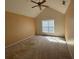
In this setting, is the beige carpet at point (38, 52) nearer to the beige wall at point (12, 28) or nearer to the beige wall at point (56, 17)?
the beige wall at point (12, 28)

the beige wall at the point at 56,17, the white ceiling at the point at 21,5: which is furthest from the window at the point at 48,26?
the white ceiling at the point at 21,5

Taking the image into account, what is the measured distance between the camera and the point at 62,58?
11.3 ft

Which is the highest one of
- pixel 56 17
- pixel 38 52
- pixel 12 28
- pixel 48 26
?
pixel 56 17

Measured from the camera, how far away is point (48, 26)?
956 centimetres

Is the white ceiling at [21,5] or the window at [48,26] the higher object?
the white ceiling at [21,5]

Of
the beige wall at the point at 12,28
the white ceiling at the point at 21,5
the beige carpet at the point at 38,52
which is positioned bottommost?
the beige carpet at the point at 38,52

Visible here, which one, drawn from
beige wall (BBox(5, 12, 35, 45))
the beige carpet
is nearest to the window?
beige wall (BBox(5, 12, 35, 45))

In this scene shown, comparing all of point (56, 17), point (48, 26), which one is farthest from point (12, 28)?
point (56, 17)

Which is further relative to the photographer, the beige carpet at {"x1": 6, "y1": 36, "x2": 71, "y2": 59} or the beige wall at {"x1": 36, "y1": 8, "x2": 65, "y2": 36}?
the beige wall at {"x1": 36, "y1": 8, "x2": 65, "y2": 36}

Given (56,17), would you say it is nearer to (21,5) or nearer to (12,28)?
(21,5)

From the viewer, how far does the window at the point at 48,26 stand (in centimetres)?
939

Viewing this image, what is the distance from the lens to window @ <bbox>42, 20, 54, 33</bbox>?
9391 millimetres

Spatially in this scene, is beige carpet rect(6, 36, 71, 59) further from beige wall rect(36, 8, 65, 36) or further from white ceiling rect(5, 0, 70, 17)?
beige wall rect(36, 8, 65, 36)
